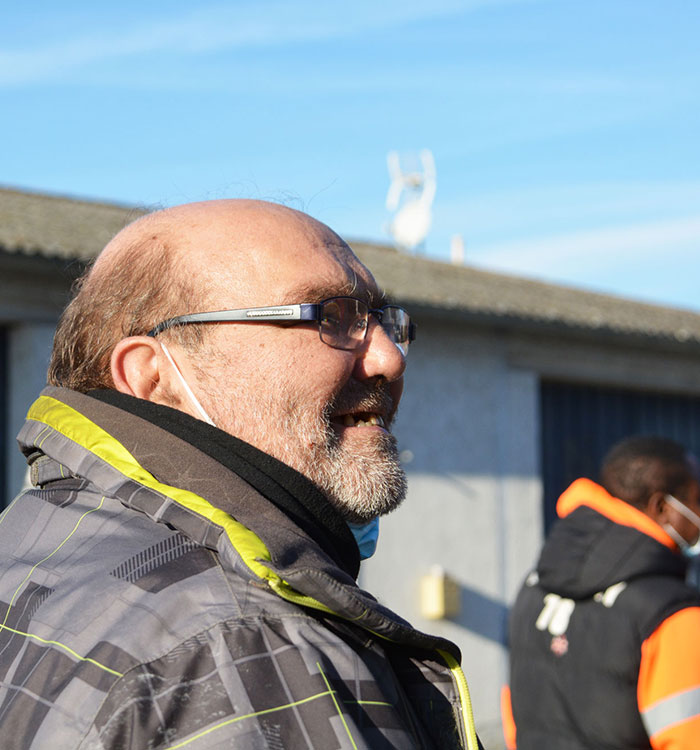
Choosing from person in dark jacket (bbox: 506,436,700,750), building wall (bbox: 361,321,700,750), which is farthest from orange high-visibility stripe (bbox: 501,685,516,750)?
building wall (bbox: 361,321,700,750)

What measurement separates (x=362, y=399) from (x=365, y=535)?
0.25m

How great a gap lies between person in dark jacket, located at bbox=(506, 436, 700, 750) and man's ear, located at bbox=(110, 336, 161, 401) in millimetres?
1864

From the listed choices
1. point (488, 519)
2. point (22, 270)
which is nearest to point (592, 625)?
point (22, 270)

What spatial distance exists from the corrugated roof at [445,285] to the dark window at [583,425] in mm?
743

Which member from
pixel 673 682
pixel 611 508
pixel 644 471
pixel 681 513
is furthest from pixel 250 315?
pixel 681 513

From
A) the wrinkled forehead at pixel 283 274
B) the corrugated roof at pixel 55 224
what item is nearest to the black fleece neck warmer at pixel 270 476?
the wrinkled forehead at pixel 283 274

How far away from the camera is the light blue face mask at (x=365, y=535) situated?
176cm

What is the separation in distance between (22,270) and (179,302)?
5071 mm

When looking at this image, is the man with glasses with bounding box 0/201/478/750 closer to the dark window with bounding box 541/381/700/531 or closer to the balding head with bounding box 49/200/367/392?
the balding head with bounding box 49/200/367/392

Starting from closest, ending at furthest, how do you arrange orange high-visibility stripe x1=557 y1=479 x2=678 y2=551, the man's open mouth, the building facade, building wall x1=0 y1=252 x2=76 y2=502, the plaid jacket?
the plaid jacket, the man's open mouth, orange high-visibility stripe x1=557 y1=479 x2=678 y2=551, building wall x1=0 y1=252 x2=76 y2=502, the building facade

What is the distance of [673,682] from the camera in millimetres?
2816

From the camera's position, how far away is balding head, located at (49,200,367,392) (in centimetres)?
173

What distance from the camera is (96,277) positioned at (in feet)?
6.15

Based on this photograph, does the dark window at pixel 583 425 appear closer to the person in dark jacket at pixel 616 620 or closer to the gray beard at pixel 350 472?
the person in dark jacket at pixel 616 620
